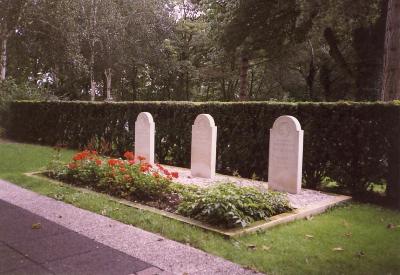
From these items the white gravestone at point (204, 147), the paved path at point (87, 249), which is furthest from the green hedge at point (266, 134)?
the paved path at point (87, 249)

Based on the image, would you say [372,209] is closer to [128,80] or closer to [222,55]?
[222,55]

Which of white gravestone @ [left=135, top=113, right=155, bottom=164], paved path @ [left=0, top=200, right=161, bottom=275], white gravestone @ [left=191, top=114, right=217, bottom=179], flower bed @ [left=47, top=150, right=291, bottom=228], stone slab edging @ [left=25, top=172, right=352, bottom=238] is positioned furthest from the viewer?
white gravestone @ [left=135, top=113, right=155, bottom=164]

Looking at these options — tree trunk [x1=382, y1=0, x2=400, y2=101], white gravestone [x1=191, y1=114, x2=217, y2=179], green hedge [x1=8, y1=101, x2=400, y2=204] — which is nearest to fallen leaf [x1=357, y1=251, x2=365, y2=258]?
green hedge [x1=8, y1=101, x2=400, y2=204]

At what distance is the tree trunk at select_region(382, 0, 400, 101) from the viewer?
39.5ft

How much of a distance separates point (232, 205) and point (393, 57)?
8274mm

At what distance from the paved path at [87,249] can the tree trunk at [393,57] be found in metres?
9.09

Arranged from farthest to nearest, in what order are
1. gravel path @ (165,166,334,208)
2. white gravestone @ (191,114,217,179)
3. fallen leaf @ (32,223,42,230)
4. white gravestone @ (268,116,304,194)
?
white gravestone @ (191,114,217,179) < white gravestone @ (268,116,304,194) < gravel path @ (165,166,334,208) < fallen leaf @ (32,223,42,230)

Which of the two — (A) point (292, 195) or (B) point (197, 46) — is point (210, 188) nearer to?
(A) point (292, 195)

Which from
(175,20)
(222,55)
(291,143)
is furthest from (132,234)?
(175,20)

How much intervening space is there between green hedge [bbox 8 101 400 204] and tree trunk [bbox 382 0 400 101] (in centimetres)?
423

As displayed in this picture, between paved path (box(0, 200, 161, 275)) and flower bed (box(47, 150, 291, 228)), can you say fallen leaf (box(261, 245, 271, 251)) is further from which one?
paved path (box(0, 200, 161, 275))

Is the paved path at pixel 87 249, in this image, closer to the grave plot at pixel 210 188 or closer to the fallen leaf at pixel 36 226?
the fallen leaf at pixel 36 226

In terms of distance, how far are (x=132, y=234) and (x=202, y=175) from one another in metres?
4.38

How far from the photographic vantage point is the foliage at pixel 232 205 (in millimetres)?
6004
